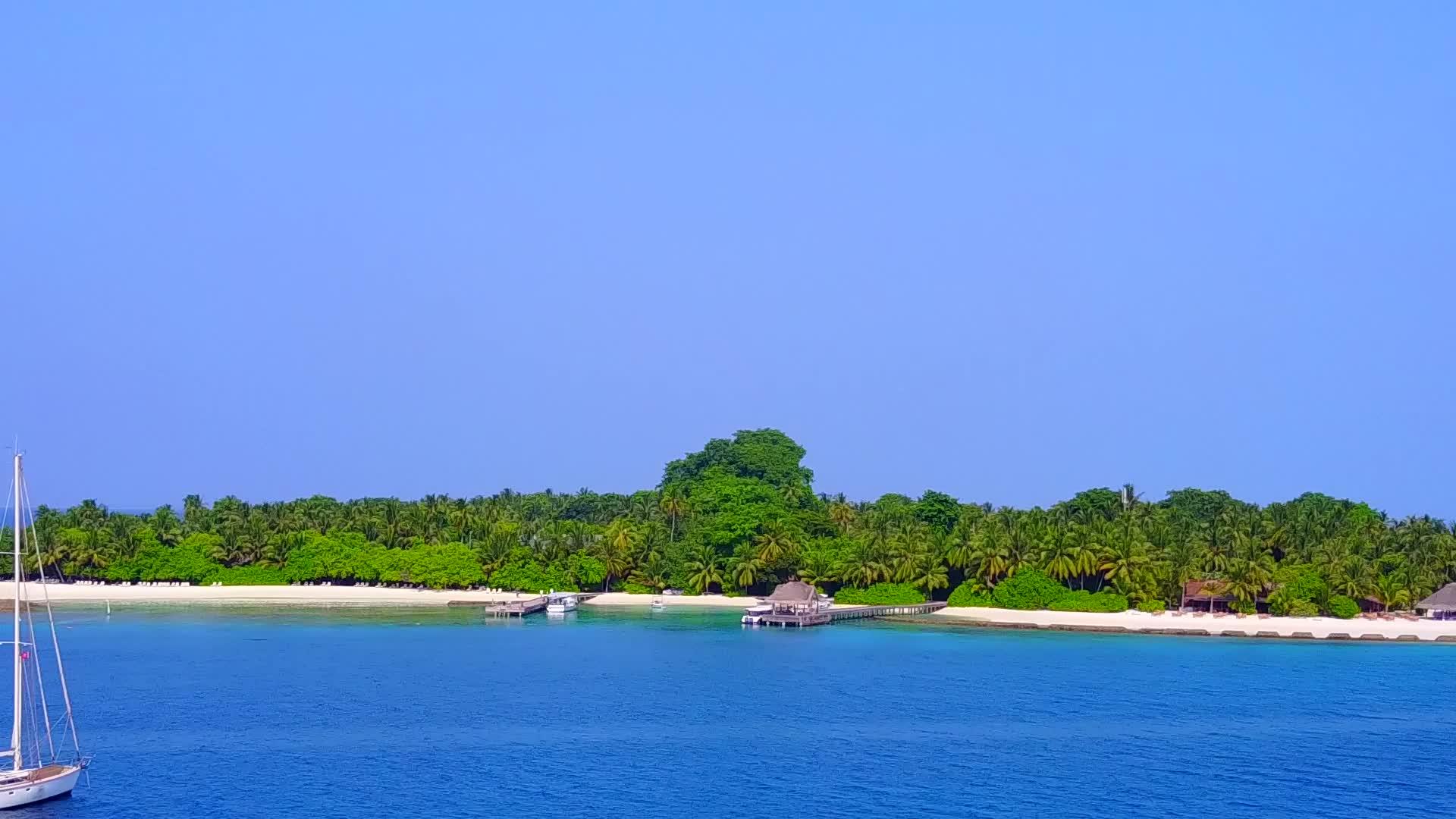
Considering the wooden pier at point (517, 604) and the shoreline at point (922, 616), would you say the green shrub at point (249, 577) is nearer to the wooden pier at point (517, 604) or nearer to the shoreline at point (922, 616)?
the shoreline at point (922, 616)

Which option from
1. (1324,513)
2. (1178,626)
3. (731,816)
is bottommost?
(731,816)

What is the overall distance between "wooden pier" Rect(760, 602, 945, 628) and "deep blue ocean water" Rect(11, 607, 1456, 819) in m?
8.02

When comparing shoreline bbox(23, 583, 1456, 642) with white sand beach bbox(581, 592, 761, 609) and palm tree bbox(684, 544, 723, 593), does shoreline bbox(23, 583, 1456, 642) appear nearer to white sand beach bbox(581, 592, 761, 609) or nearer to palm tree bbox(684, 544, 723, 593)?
white sand beach bbox(581, 592, 761, 609)

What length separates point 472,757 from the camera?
6125cm

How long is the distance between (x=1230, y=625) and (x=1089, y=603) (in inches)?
406

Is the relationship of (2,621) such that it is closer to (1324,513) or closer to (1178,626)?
(1178,626)

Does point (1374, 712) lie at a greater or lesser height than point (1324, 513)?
lesser

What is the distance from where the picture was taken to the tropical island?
110875 millimetres

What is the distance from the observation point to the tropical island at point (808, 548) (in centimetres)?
11088

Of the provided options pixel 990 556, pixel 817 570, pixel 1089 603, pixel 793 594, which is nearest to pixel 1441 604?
pixel 1089 603

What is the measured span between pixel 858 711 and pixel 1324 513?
230ft

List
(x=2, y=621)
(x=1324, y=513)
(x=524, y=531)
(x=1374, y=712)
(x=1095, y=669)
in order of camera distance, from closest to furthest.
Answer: (x=1374, y=712) < (x=1095, y=669) < (x=2, y=621) < (x=1324, y=513) < (x=524, y=531)

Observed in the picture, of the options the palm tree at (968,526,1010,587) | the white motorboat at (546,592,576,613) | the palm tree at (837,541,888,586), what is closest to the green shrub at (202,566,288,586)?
the white motorboat at (546,592,576,613)

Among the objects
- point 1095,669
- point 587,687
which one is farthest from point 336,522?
point 1095,669
